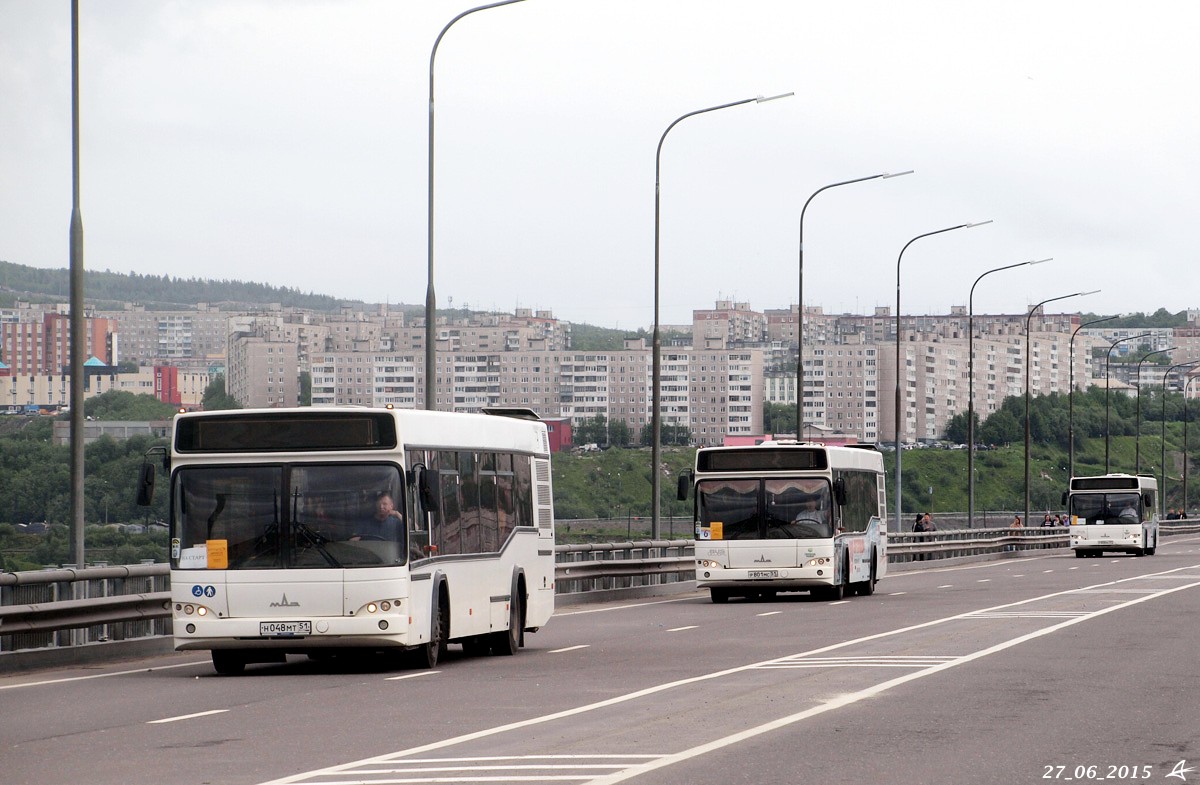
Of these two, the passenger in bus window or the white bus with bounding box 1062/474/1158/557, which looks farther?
the white bus with bounding box 1062/474/1158/557

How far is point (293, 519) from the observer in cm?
1811

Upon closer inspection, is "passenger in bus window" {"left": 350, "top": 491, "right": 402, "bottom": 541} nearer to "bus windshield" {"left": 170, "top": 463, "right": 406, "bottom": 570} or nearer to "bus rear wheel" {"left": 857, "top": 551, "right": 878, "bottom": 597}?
"bus windshield" {"left": 170, "top": 463, "right": 406, "bottom": 570}

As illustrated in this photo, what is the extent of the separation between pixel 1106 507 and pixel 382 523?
52970 millimetres

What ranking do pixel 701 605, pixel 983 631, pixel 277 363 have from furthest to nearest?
1. pixel 277 363
2. pixel 701 605
3. pixel 983 631

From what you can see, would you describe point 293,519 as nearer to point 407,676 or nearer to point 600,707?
point 407,676

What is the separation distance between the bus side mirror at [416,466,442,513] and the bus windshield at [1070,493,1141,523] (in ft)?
171

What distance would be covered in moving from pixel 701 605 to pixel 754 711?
19320mm

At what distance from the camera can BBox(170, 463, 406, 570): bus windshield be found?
1809cm

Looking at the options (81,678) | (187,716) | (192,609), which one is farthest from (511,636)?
Answer: (187,716)

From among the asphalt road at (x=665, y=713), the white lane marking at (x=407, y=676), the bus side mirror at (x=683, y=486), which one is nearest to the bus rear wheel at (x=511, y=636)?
the asphalt road at (x=665, y=713)

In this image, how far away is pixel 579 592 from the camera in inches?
1331

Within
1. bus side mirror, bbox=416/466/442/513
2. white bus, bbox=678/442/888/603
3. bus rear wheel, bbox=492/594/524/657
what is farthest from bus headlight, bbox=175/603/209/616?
white bus, bbox=678/442/888/603

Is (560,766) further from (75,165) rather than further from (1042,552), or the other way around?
(1042,552)

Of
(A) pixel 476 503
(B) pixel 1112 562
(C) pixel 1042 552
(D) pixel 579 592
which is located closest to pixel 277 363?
(C) pixel 1042 552
